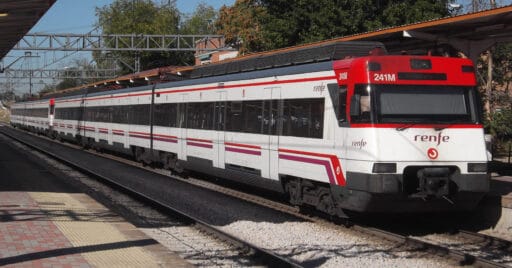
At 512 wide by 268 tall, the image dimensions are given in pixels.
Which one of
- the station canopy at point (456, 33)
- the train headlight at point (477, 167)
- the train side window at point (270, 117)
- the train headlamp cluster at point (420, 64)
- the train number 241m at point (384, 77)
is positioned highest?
the station canopy at point (456, 33)

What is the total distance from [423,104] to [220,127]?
5.90 meters

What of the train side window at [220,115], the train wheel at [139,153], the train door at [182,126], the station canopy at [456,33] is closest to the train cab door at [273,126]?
the train side window at [220,115]

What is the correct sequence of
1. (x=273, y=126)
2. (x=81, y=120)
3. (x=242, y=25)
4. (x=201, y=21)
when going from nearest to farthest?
(x=273, y=126) → (x=81, y=120) → (x=242, y=25) → (x=201, y=21)

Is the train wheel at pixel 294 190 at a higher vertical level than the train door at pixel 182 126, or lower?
lower

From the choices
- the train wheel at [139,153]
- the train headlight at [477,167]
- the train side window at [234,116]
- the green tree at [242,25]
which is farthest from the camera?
the green tree at [242,25]

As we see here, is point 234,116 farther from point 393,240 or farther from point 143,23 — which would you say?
point 143,23

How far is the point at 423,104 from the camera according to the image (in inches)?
389

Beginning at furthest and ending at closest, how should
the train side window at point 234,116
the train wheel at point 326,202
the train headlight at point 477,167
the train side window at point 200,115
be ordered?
the train side window at point 200,115 < the train side window at point 234,116 < the train wheel at point 326,202 < the train headlight at point 477,167

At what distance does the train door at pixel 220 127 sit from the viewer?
47.6ft

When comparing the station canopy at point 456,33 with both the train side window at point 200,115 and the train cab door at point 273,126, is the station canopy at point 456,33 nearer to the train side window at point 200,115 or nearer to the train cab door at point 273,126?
the train cab door at point 273,126

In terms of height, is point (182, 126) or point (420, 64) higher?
point (420, 64)

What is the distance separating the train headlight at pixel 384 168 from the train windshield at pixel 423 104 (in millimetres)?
658

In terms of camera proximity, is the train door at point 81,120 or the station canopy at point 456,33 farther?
the train door at point 81,120

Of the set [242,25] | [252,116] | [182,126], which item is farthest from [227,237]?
[242,25]
